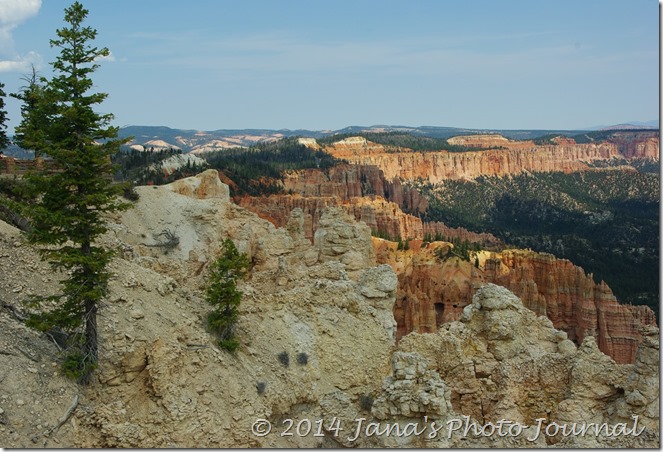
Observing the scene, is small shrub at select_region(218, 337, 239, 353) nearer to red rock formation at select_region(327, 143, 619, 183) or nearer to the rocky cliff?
red rock formation at select_region(327, 143, 619, 183)

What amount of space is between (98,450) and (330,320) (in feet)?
27.5

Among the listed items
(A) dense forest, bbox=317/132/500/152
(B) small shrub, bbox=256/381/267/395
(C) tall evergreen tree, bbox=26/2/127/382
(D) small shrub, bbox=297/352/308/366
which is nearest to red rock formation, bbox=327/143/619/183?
(A) dense forest, bbox=317/132/500/152

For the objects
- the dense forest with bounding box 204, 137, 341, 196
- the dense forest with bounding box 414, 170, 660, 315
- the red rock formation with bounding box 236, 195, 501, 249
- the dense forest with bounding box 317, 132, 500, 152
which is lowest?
the dense forest with bounding box 414, 170, 660, 315

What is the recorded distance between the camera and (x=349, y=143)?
158 meters

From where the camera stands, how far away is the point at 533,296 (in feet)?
123

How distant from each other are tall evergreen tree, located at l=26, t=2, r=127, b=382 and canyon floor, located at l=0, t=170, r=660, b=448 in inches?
30.3

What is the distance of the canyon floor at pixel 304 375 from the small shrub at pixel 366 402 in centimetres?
7

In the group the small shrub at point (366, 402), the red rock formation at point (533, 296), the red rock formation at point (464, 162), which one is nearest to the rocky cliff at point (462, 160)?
the red rock formation at point (464, 162)

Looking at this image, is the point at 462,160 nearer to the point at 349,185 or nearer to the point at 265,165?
the point at 349,185

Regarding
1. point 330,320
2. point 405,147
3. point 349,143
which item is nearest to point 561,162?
point 405,147

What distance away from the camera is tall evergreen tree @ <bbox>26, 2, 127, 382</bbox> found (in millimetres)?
11562

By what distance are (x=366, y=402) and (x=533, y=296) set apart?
25244 millimetres

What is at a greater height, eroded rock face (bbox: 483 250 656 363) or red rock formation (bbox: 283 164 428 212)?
red rock formation (bbox: 283 164 428 212)

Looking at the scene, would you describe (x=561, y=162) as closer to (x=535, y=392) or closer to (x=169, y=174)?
(x=169, y=174)
